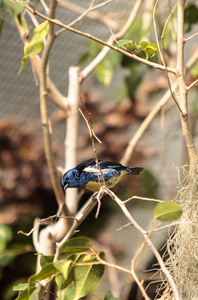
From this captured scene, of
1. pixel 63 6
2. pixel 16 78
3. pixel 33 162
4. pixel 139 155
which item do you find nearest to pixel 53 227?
pixel 33 162

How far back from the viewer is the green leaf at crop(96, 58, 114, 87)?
65.3 inches

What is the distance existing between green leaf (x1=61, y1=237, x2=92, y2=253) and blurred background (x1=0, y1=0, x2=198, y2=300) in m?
1.08

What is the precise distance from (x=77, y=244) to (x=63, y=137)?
53.2 inches

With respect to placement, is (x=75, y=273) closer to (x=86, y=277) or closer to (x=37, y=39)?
(x=86, y=277)

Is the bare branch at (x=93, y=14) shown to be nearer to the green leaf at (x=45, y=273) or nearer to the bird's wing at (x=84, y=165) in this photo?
the bird's wing at (x=84, y=165)

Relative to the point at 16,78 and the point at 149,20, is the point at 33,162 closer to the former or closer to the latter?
the point at 16,78

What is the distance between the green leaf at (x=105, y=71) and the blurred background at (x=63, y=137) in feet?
0.46

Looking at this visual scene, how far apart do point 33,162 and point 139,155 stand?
50 centimetres

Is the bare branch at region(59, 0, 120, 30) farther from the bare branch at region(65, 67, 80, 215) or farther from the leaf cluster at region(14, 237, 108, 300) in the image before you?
the leaf cluster at region(14, 237, 108, 300)

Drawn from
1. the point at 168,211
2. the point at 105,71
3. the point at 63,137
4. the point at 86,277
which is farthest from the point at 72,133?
the point at 168,211

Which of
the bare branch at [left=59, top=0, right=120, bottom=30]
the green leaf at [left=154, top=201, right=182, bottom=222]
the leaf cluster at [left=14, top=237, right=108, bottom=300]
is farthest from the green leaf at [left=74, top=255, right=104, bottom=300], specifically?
the bare branch at [left=59, top=0, right=120, bottom=30]

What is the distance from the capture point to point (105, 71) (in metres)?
1.67

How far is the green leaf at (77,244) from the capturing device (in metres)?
0.75

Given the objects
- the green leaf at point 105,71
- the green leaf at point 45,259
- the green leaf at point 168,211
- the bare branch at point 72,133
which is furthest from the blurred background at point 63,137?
the green leaf at point 168,211
